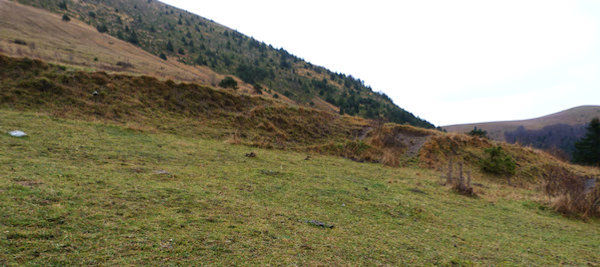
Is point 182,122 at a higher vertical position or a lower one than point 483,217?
higher

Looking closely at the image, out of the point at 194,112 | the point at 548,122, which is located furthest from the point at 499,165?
the point at 548,122

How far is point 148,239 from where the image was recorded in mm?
3082

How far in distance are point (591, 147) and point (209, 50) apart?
73.1m

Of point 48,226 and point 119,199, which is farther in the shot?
point 119,199

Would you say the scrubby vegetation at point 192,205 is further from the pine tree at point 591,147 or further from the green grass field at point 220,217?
the pine tree at point 591,147

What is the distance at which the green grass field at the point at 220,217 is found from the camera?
2.93 meters

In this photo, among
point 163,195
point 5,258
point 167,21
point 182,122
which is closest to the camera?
point 5,258

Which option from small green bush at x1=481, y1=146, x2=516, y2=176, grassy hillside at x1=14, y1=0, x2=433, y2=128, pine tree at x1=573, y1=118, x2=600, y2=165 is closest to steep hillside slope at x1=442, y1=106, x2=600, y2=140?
grassy hillside at x1=14, y1=0, x2=433, y2=128

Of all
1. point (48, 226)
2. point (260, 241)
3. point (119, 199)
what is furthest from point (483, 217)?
point (48, 226)

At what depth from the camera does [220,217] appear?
4164 millimetres

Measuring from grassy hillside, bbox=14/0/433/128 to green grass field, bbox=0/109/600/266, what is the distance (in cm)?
4051

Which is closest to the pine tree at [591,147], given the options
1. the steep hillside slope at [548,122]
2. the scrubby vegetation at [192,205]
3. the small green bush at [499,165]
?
the small green bush at [499,165]

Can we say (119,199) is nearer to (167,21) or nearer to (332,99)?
(332,99)

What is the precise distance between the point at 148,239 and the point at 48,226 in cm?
109
